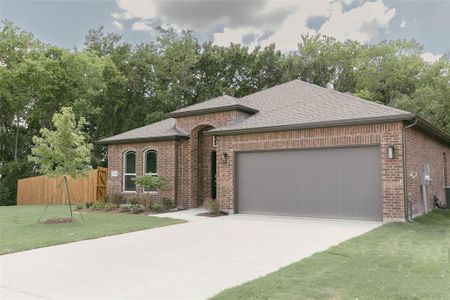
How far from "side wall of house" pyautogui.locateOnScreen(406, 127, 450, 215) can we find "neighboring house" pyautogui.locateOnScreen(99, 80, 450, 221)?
0.03 meters

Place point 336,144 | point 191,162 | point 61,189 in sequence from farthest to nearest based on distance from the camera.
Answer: point 61,189
point 191,162
point 336,144

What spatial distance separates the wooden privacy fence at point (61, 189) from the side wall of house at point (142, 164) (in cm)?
169

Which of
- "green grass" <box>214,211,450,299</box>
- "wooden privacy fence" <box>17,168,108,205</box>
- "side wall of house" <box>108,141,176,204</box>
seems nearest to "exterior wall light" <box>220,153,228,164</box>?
"side wall of house" <box>108,141,176,204</box>

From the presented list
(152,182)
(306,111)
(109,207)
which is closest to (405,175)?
(306,111)

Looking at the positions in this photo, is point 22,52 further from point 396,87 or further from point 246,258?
point 396,87

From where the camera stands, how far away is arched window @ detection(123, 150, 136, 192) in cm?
1703

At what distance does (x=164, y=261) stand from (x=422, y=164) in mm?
9771

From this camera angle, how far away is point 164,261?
6223 mm

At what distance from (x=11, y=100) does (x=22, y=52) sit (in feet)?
12.5

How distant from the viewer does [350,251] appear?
261 inches

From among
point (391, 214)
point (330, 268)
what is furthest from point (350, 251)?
point (391, 214)

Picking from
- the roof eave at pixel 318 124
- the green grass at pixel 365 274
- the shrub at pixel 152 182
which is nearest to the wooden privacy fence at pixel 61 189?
the shrub at pixel 152 182

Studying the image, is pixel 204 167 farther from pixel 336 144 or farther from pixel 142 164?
pixel 336 144

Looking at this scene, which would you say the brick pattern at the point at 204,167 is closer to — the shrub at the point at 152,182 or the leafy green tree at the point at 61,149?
the shrub at the point at 152,182
